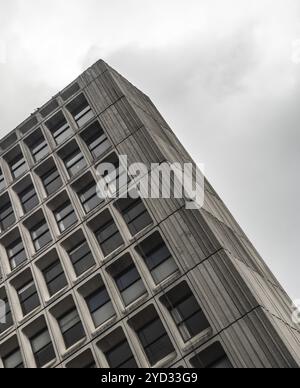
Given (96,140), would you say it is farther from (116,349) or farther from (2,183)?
(116,349)

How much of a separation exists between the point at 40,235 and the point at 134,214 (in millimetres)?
7827

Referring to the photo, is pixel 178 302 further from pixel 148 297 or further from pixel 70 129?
pixel 70 129

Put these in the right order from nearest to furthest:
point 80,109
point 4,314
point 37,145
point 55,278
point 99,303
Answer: point 99,303 → point 55,278 → point 4,314 → point 80,109 → point 37,145

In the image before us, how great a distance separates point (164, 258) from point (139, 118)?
1079cm

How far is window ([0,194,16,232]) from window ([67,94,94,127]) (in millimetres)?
7932

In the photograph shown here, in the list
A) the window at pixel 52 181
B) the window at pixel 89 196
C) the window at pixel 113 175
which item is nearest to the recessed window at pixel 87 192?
the window at pixel 89 196

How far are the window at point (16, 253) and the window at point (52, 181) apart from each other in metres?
4.07

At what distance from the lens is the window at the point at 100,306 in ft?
93.6

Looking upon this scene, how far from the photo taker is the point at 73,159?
37.6 metres

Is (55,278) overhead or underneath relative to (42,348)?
overhead

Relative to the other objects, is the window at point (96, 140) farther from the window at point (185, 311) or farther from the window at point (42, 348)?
the window at point (185, 311)

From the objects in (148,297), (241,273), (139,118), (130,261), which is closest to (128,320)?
(148,297)

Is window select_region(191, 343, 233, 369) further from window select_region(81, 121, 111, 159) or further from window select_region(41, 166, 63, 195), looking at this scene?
window select_region(41, 166, 63, 195)

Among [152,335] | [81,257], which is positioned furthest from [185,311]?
[81,257]
